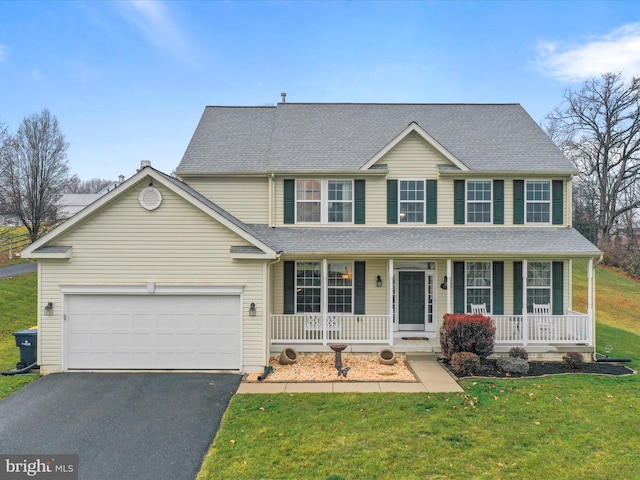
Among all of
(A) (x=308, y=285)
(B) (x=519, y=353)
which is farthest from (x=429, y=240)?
(A) (x=308, y=285)

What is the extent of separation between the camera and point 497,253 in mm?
10023

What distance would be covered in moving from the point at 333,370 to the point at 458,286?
16.7ft

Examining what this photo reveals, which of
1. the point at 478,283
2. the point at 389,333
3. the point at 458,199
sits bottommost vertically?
the point at 389,333

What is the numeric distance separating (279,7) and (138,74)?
11.4 meters

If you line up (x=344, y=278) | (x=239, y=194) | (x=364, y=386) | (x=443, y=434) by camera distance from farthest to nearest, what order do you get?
1. (x=239, y=194)
2. (x=344, y=278)
3. (x=364, y=386)
4. (x=443, y=434)

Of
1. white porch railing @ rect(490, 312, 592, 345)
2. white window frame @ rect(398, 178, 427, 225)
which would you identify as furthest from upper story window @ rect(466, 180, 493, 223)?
white porch railing @ rect(490, 312, 592, 345)

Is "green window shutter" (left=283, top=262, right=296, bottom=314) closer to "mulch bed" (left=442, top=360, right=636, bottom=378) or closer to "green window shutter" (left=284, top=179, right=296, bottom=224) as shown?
"green window shutter" (left=284, top=179, right=296, bottom=224)

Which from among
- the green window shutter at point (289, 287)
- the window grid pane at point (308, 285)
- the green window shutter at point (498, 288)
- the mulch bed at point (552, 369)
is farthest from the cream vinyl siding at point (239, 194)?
the green window shutter at point (498, 288)

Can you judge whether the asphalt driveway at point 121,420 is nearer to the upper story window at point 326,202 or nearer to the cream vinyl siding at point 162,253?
the cream vinyl siding at point 162,253

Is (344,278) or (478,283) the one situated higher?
(344,278)

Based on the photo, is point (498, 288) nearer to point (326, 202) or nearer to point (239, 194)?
point (326, 202)

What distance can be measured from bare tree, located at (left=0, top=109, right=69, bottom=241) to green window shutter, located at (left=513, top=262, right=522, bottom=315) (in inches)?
1163

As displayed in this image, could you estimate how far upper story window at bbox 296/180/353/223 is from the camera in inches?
460

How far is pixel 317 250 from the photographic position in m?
10.3
